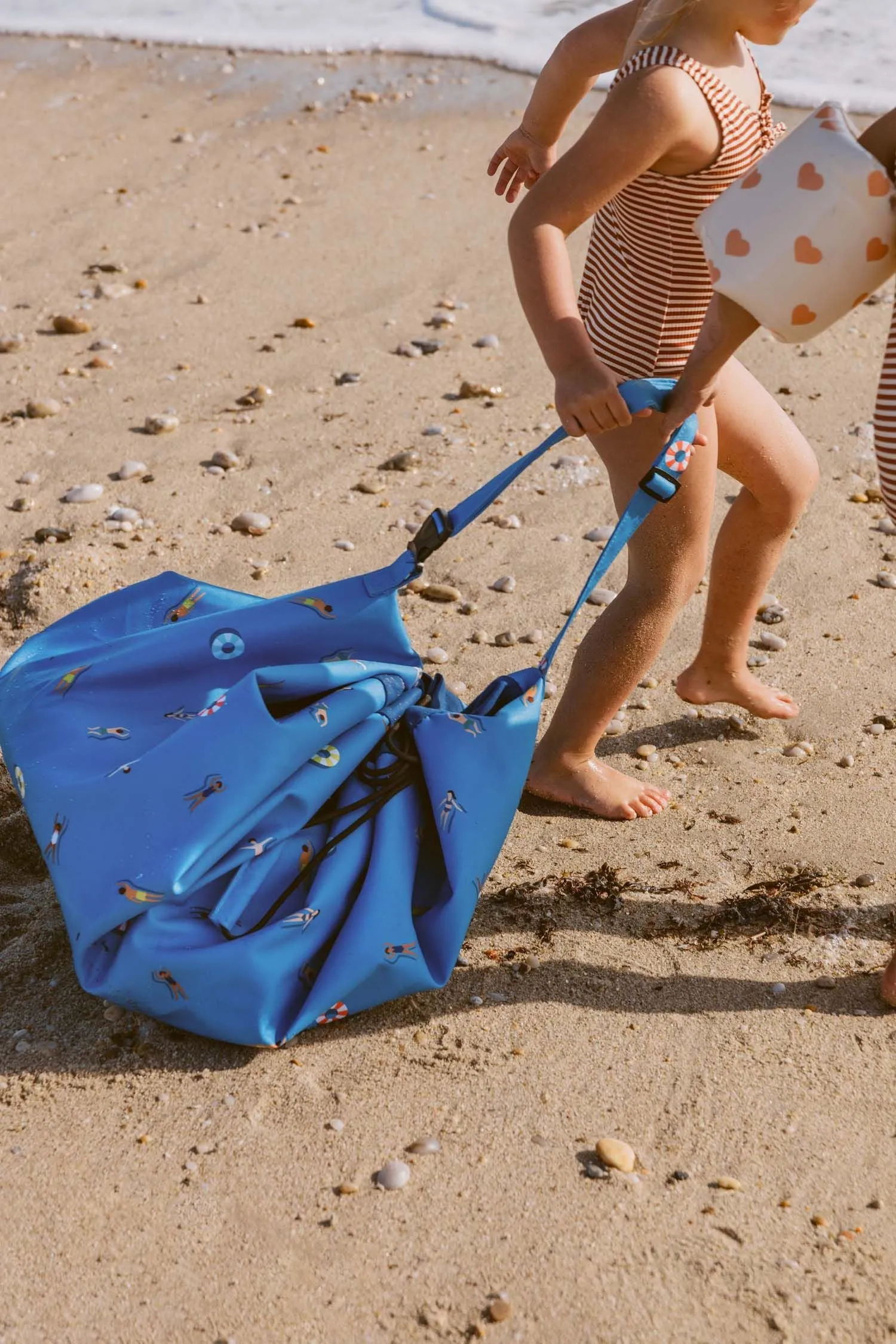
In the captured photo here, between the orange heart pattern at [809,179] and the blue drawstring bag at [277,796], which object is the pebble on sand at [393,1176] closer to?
the blue drawstring bag at [277,796]

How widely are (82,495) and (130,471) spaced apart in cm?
19

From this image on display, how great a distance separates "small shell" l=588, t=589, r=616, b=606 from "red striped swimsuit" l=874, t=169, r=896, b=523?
154 centimetres

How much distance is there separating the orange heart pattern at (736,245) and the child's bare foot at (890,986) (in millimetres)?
1270

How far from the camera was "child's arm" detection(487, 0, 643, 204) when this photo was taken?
2568mm

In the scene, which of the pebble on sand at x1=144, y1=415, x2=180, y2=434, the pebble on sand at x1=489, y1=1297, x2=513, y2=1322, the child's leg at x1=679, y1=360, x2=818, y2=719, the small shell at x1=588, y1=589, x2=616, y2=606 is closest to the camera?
the pebble on sand at x1=489, y1=1297, x2=513, y2=1322

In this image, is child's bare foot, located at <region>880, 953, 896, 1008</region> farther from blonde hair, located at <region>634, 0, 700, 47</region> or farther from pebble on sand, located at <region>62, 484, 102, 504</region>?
pebble on sand, located at <region>62, 484, 102, 504</region>

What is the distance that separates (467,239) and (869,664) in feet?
9.72

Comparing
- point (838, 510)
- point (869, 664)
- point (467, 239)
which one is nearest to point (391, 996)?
point (869, 664)

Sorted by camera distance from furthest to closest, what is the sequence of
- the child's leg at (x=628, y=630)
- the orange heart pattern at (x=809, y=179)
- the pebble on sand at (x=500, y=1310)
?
the child's leg at (x=628, y=630), the orange heart pattern at (x=809, y=179), the pebble on sand at (x=500, y=1310)

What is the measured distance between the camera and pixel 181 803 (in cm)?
208

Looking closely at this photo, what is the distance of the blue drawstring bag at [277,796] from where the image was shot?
6.82ft

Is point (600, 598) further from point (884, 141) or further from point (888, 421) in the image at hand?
point (884, 141)

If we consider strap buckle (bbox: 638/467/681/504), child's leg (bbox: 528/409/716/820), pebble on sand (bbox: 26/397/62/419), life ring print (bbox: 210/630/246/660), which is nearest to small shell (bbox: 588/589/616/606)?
child's leg (bbox: 528/409/716/820)

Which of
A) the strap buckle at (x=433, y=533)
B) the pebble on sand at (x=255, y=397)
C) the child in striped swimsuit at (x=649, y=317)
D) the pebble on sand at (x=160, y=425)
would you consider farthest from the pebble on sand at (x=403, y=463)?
the strap buckle at (x=433, y=533)
